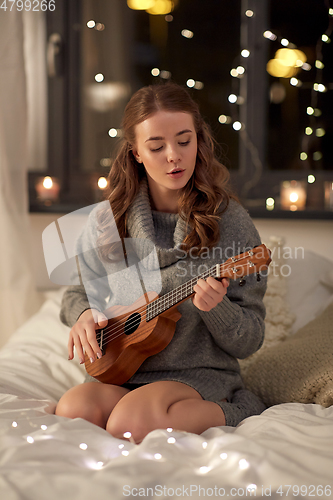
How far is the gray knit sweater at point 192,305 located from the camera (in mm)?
1000

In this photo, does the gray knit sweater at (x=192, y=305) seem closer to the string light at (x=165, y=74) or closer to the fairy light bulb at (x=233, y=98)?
the fairy light bulb at (x=233, y=98)

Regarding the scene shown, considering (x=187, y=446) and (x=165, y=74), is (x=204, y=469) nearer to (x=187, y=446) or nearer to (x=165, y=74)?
(x=187, y=446)

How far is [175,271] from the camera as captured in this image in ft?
3.42

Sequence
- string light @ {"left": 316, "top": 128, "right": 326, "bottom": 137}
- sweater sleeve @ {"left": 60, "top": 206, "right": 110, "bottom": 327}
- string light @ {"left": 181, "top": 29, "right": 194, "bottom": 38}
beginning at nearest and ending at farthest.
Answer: sweater sleeve @ {"left": 60, "top": 206, "right": 110, "bottom": 327}, string light @ {"left": 316, "top": 128, "right": 326, "bottom": 137}, string light @ {"left": 181, "top": 29, "right": 194, "bottom": 38}

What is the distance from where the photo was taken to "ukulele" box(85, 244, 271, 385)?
930mm

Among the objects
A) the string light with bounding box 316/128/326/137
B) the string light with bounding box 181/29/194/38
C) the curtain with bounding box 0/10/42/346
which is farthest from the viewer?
the string light with bounding box 181/29/194/38

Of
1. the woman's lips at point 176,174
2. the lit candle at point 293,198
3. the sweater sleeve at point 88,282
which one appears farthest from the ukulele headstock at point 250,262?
the lit candle at point 293,198

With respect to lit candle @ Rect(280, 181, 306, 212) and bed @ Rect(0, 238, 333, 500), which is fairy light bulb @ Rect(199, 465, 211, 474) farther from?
lit candle @ Rect(280, 181, 306, 212)

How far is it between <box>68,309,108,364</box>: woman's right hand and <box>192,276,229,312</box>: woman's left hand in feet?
0.88

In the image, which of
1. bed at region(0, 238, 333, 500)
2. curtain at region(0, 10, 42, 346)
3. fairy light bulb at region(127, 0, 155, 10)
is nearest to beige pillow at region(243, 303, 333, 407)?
bed at region(0, 238, 333, 500)

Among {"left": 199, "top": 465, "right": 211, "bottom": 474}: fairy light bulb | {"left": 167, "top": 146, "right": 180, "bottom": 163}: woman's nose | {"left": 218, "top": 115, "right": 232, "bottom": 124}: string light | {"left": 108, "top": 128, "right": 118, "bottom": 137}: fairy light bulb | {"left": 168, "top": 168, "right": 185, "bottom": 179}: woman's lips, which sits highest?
{"left": 218, "top": 115, "right": 232, "bottom": 124}: string light

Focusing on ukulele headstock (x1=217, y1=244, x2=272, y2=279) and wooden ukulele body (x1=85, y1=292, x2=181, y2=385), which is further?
wooden ukulele body (x1=85, y1=292, x2=181, y2=385)

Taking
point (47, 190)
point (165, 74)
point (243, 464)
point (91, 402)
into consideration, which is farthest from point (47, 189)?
point (243, 464)

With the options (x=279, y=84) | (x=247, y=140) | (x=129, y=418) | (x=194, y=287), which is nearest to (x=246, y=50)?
(x=279, y=84)
